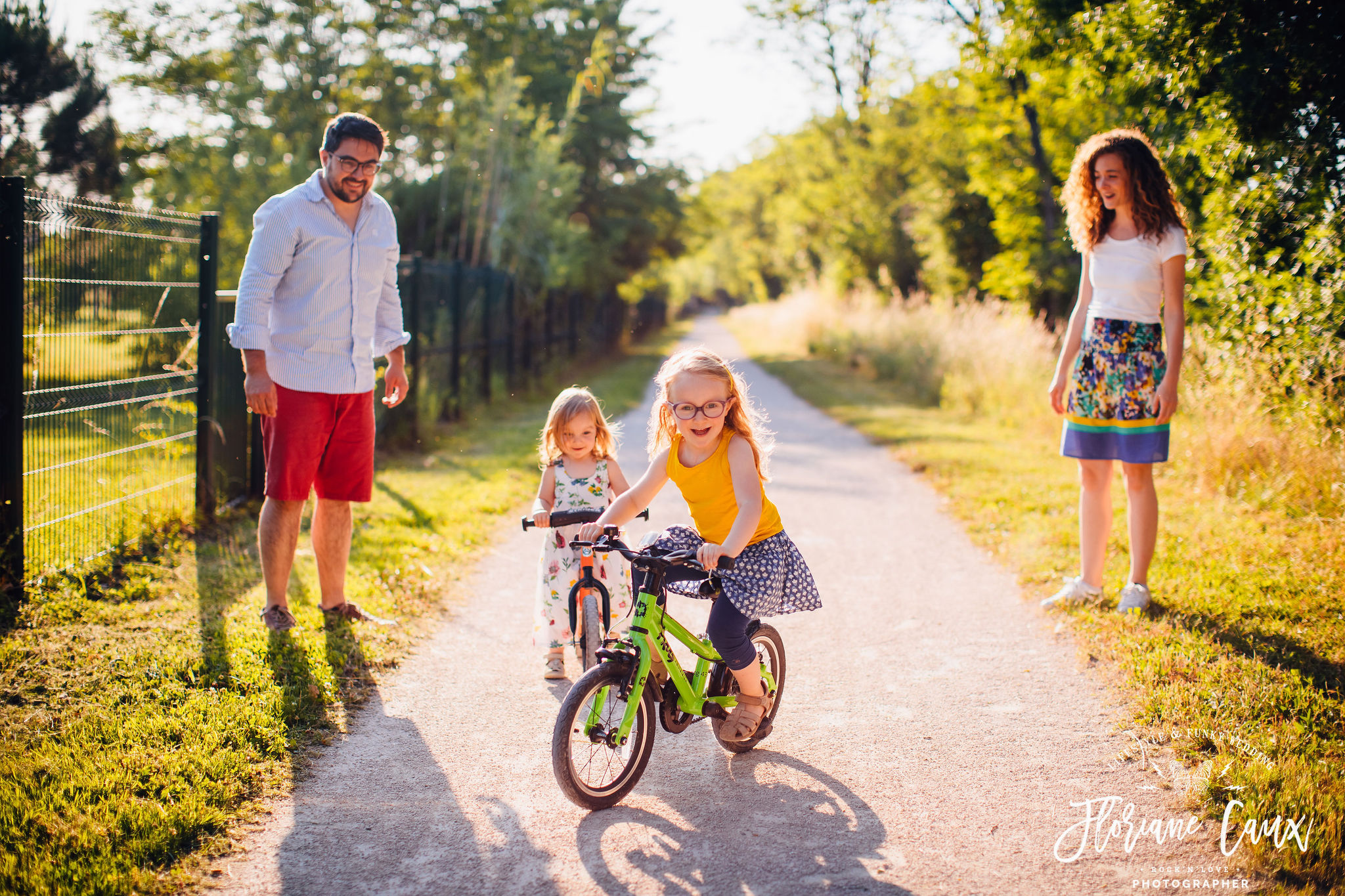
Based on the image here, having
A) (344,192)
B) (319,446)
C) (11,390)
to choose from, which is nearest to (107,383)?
(11,390)

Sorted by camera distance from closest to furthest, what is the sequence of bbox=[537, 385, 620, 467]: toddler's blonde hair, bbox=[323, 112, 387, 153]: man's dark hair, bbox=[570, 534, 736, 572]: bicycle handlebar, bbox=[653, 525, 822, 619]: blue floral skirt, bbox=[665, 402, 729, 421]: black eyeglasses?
1. bbox=[570, 534, 736, 572]: bicycle handlebar
2. bbox=[665, 402, 729, 421]: black eyeglasses
3. bbox=[653, 525, 822, 619]: blue floral skirt
4. bbox=[537, 385, 620, 467]: toddler's blonde hair
5. bbox=[323, 112, 387, 153]: man's dark hair

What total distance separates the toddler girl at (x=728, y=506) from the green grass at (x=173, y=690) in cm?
139

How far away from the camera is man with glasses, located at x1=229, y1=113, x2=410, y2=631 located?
166 inches

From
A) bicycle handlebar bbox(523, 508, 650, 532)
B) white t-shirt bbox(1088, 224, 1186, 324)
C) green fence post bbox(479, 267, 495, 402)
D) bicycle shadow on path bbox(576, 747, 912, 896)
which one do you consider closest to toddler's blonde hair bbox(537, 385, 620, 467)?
bicycle handlebar bbox(523, 508, 650, 532)

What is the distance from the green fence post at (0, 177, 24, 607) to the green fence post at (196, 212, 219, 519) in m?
1.63

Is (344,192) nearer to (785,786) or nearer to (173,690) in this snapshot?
(173,690)

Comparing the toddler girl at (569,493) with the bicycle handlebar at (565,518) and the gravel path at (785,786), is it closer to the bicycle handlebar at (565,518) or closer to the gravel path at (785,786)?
the gravel path at (785,786)

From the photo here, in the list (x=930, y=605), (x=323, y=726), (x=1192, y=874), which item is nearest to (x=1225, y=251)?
(x=930, y=605)

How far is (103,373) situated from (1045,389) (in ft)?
33.6

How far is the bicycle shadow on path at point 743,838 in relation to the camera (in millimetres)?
2686

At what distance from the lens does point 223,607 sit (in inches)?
187

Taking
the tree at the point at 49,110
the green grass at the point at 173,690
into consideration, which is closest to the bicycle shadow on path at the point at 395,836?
the green grass at the point at 173,690

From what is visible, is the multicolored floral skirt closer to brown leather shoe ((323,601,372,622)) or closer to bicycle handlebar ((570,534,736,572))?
bicycle handlebar ((570,534,736,572))

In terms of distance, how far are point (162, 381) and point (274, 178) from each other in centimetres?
968
